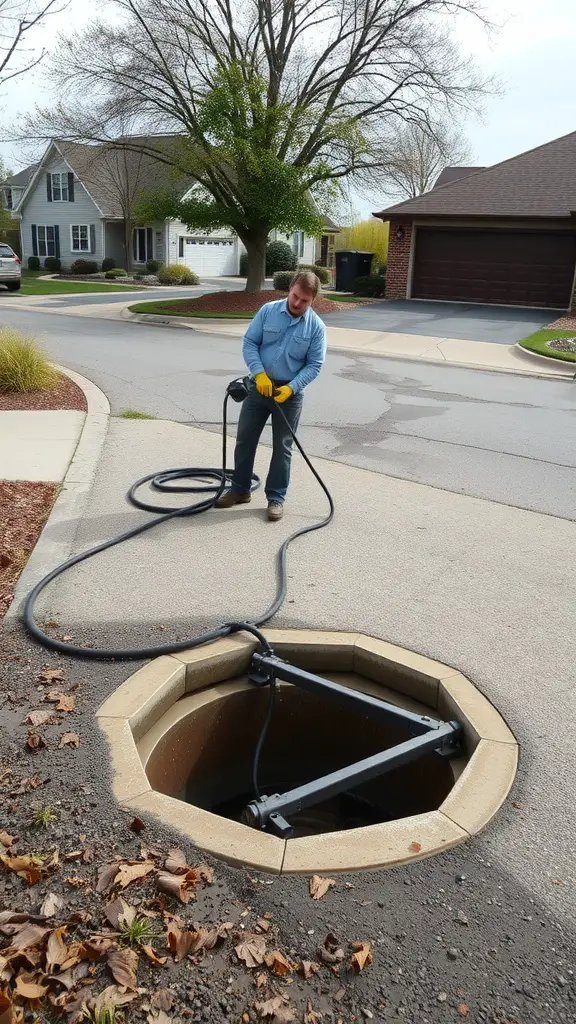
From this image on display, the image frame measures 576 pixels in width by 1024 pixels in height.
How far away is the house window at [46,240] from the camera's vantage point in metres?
49.2

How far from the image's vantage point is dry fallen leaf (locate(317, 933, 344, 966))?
2447 mm

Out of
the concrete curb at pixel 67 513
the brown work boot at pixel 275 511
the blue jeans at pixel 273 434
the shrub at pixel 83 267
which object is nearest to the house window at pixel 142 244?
the shrub at pixel 83 267

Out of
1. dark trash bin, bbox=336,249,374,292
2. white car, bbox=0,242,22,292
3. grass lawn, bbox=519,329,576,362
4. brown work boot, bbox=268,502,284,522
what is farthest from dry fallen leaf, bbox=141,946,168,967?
white car, bbox=0,242,22,292

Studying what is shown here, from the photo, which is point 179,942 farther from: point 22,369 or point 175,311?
point 175,311

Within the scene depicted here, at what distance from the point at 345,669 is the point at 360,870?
5.55 feet

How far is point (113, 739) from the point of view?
136 inches

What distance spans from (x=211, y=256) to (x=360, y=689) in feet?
158

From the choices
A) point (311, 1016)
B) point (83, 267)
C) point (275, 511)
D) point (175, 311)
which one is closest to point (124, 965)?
point (311, 1016)

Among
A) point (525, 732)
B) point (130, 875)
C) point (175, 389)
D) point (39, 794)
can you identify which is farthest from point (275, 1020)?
point (175, 389)

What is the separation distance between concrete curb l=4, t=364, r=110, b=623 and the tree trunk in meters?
17.0

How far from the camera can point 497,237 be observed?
27438mm

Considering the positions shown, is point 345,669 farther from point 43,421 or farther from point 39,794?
point 43,421

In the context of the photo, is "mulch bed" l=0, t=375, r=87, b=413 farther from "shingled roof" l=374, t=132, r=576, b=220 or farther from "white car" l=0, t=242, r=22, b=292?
"white car" l=0, t=242, r=22, b=292

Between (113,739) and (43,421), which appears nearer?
(113,739)
